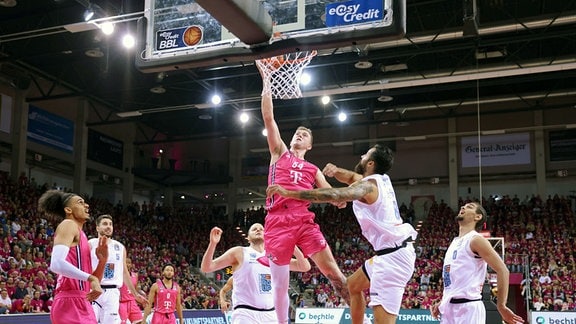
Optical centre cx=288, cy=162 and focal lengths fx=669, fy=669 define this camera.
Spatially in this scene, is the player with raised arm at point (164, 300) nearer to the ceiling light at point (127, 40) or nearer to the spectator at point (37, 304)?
the spectator at point (37, 304)

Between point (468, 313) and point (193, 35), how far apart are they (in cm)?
413

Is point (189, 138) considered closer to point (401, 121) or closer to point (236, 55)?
A: point (401, 121)

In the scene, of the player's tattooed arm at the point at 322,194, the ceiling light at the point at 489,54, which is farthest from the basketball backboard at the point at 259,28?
the ceiling light at the point at 489,54

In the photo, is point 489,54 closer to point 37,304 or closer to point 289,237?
point 37,304

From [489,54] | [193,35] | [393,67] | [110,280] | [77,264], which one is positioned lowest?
[110,280]

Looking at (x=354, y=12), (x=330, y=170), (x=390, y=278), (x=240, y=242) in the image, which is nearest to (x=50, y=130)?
(x=240, y=242)

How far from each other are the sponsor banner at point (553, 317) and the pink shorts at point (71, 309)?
15736 mm

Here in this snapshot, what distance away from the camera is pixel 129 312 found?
12461 millimetres

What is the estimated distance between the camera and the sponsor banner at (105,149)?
32.9 metres

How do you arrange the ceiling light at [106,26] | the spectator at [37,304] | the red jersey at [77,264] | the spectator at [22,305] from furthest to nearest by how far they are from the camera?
the ceiling light at [106,26] < the spectator at [37,304] < the spectator at [22,305] < the red jersey at [77,264]

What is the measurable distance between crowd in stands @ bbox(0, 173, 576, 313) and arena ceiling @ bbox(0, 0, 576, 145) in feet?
15.1

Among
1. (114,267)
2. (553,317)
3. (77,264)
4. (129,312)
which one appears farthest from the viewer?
(553,317)

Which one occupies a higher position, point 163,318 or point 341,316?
point 163,318

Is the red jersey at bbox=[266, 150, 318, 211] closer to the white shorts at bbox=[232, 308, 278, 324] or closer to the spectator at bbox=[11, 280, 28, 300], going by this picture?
the white shorts at bbox=[232, 308, 278, 324]
